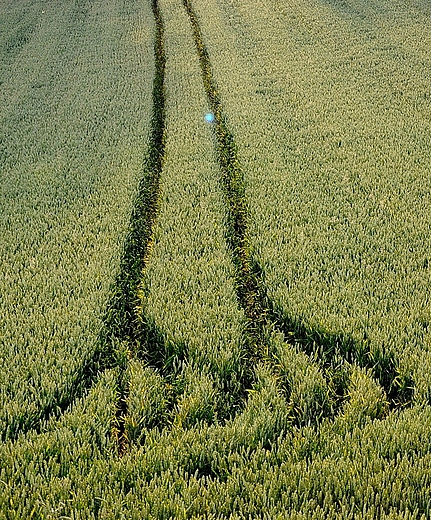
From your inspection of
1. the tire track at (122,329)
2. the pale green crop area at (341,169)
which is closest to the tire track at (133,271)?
the tire track at (122,329)

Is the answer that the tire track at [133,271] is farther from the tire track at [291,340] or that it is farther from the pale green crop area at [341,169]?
the pale green crop area at [341,169]

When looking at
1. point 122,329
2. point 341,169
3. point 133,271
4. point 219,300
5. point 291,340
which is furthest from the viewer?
point 341,169

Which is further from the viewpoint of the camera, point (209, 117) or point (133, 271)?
point (209, 117)

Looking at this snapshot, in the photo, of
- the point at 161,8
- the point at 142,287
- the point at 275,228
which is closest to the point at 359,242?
the point at 275,228

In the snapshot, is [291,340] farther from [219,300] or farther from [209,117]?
[209,117]

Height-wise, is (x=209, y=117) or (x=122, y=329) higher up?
(x=209, y=117)

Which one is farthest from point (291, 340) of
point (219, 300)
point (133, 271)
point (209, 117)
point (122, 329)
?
point (209, 117)

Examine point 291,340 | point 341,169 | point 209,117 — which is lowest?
point 291,340

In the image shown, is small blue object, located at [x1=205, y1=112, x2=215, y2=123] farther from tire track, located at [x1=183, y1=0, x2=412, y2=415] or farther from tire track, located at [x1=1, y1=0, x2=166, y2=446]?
tire track, located at [x1=183, y1=0, x2=412, y2=415]

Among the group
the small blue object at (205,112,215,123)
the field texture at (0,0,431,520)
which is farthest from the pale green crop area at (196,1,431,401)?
the small blue object at (205,112,215,123)
